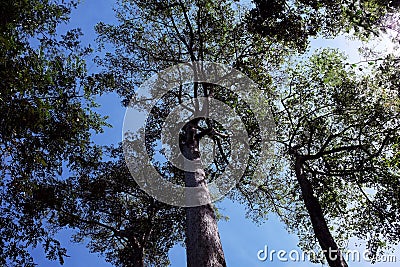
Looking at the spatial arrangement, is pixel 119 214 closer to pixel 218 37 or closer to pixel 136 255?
pixel 136 255

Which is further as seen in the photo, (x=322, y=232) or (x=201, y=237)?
(x=322, y=232)

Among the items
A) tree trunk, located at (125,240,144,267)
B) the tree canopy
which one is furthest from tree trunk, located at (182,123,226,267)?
tree trunk, located at (125,240,144,267)

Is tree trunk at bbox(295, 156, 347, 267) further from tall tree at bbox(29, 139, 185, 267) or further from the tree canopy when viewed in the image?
tall tree at bbox(29, 139, 185, 267)

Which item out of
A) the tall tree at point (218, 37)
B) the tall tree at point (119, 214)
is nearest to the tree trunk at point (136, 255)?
the tall tree at point (119, 214)

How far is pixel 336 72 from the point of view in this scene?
468 inches

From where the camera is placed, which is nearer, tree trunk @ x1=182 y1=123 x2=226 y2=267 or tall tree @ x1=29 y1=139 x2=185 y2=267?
tree trunk @ x1=182 y1=123 x2=226 y2=267

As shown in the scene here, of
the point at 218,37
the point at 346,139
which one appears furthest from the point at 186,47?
the point at 346,139

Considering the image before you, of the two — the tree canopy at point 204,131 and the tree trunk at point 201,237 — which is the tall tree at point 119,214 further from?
the tree trunk at point 201,237

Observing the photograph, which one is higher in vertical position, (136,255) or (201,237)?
(136,255)

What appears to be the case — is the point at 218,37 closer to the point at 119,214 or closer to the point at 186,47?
the point at 186,47

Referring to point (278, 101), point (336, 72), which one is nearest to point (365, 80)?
point (336, 72)

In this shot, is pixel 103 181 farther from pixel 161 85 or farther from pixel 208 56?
pixel 208 56

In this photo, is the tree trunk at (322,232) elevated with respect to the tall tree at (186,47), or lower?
lower

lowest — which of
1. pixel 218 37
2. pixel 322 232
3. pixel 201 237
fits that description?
pixel 201 237
